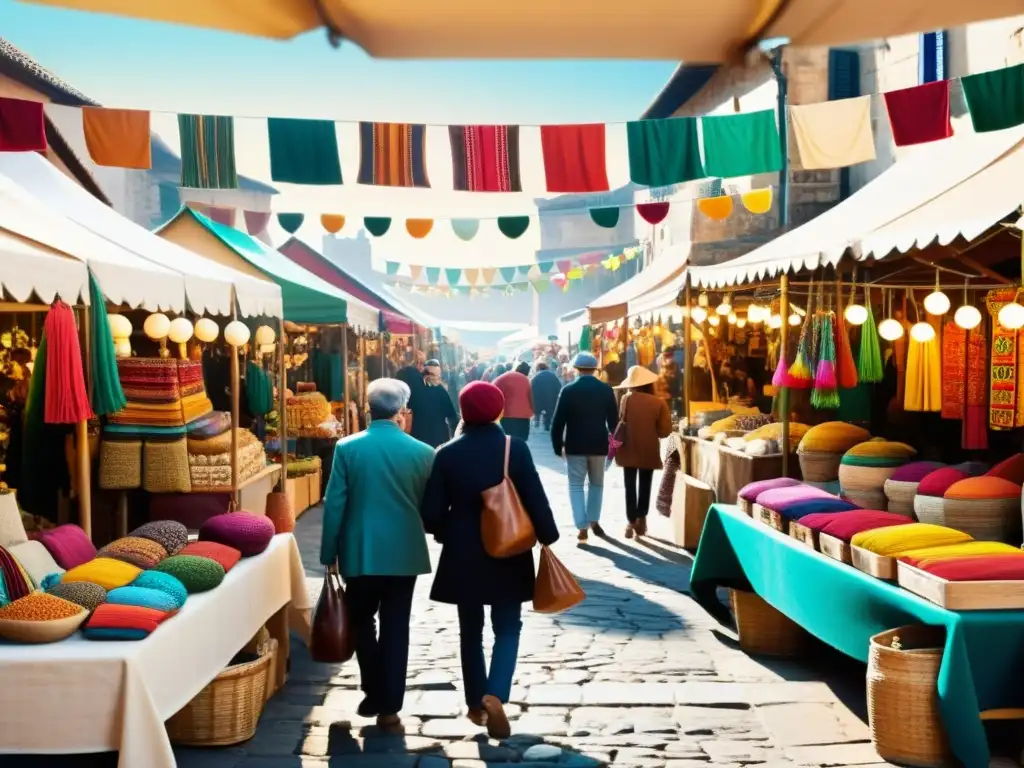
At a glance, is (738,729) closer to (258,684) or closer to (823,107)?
(258,684)

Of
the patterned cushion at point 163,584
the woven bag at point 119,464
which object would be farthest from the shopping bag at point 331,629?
the woven bag at point 119,464

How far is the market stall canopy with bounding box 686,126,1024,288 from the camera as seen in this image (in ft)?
24.8

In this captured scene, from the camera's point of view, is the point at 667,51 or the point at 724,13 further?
the point at 667,51

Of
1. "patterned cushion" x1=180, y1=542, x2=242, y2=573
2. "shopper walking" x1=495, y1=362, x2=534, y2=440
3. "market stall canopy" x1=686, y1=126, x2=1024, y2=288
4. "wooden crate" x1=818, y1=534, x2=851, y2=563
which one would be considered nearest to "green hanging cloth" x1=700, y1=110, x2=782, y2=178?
"market stall canopy" x1=686, y1=126, x2=1024, y2=288

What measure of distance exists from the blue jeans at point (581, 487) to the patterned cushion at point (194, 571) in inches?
216

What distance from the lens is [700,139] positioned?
29.8 feet

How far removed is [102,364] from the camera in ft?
21.2

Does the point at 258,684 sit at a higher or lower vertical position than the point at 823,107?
lower

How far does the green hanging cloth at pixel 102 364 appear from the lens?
6332 mm

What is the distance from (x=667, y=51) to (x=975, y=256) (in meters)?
6.67

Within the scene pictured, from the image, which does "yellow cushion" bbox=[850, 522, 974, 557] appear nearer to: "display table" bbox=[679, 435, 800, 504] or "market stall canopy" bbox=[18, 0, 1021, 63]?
"market stall canopy" bbox=[18, 0, 1021, 63]

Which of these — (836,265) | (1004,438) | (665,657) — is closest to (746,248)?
(1004,438)

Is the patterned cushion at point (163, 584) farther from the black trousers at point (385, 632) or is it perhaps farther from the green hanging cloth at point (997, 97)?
the green hanging cloth at point (997, 97)

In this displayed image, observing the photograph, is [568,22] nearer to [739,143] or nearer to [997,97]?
[997,97]
